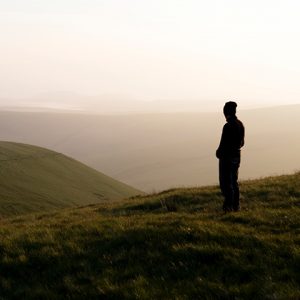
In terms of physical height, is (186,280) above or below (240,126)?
below

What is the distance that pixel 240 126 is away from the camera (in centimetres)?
1415

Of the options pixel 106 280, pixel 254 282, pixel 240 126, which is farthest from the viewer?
pixel 240 126

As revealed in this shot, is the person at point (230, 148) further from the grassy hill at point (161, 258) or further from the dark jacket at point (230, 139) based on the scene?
the grassy hill at point (161, 258)

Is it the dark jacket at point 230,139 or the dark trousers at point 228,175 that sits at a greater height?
the dark jacket at point 230,139

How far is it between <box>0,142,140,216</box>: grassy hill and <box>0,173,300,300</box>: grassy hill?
39.0 m

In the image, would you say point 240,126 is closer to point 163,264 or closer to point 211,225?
point 211,225

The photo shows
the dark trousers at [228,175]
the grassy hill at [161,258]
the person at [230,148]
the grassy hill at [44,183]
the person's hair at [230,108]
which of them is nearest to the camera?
the grassy hill at [161,258]

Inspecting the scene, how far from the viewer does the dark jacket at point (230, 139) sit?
45.8ft

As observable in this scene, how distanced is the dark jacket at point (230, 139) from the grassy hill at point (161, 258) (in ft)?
6.15

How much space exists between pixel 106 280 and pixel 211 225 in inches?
151

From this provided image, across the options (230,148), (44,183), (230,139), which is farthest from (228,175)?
(44,183)

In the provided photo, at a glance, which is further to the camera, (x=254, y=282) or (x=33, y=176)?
(x=33, y=176)

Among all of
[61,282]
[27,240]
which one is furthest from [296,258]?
[27,240]

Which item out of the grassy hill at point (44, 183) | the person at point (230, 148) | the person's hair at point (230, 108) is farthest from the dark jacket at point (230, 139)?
the grassy hill at point (44, 183)
